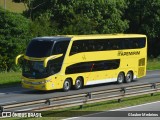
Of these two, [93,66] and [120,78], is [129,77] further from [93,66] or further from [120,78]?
[93,66]

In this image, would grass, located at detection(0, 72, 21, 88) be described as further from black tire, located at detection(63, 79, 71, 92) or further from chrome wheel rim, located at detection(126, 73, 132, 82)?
chrome wheel rim, located at detection(126, 73, 132, 82)

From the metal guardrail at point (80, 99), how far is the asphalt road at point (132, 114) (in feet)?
5.18

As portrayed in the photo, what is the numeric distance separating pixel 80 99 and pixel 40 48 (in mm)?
7570

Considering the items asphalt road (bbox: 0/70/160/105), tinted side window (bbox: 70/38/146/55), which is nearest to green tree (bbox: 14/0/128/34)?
tinted side window (bbox: 70/38/146/55)

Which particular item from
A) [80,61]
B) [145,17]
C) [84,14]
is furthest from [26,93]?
[145,17]

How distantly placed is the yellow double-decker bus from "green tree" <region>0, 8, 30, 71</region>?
12148mm

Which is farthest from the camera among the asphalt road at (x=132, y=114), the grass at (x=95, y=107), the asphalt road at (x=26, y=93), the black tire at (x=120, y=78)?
the black tire at (x=120, y=78)

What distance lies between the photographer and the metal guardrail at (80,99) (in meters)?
18.2

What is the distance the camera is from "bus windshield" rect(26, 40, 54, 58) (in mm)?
27219

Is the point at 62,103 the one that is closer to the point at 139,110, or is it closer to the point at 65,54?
the point at 139,110

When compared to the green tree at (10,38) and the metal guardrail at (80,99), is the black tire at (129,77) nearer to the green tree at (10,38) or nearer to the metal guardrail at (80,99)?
the metal guardrail at (80,99)

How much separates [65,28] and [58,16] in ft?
15.0

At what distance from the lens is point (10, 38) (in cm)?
4272

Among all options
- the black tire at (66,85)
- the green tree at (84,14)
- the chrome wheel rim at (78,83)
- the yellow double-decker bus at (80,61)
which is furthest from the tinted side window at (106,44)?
the green tree at (84,14)
